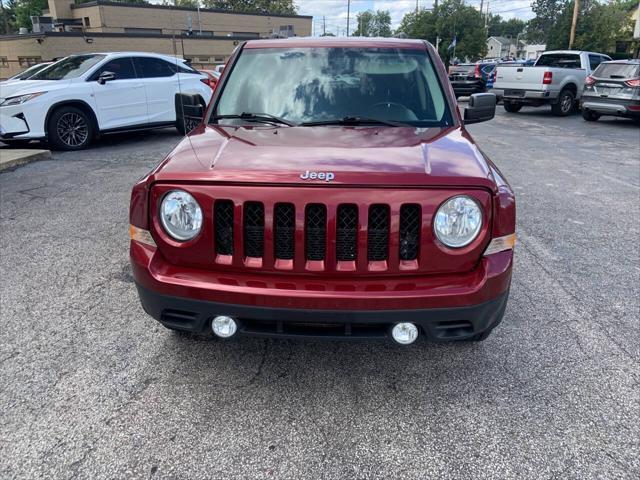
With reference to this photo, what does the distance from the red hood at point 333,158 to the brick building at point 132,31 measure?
21.5 metres

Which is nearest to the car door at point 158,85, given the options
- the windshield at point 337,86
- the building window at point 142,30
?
the windshield at point 337,86

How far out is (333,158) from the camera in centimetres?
251

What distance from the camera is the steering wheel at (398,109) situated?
11.3ft

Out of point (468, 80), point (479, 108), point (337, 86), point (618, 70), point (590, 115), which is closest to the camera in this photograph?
point (337, 86)

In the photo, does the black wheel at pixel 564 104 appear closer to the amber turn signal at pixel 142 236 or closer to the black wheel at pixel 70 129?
the black wheel at pixel 70 129

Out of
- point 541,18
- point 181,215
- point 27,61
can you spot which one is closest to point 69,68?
point 181,215

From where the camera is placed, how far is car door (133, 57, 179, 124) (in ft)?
34.8

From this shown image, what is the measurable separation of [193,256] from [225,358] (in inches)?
33.8

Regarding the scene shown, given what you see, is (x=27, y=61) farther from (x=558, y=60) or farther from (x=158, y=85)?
(x=558, y=60)

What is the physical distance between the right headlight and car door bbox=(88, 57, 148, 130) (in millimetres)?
9153

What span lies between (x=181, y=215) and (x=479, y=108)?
2.72m

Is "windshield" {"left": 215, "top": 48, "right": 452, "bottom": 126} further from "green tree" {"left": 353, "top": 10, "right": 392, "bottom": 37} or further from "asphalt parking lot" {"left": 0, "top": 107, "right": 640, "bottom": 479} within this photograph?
"green tree" {"left": 353, "top": 10, "right": 392, "bottom": 37}

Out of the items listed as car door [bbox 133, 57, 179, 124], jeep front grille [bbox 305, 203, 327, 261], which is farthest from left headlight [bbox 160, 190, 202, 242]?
car door [bbox 133, 57, 179, 124]

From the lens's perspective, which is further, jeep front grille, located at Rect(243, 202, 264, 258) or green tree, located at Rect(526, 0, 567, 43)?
green tree, located at Rect(526, 0, 567, 43)
